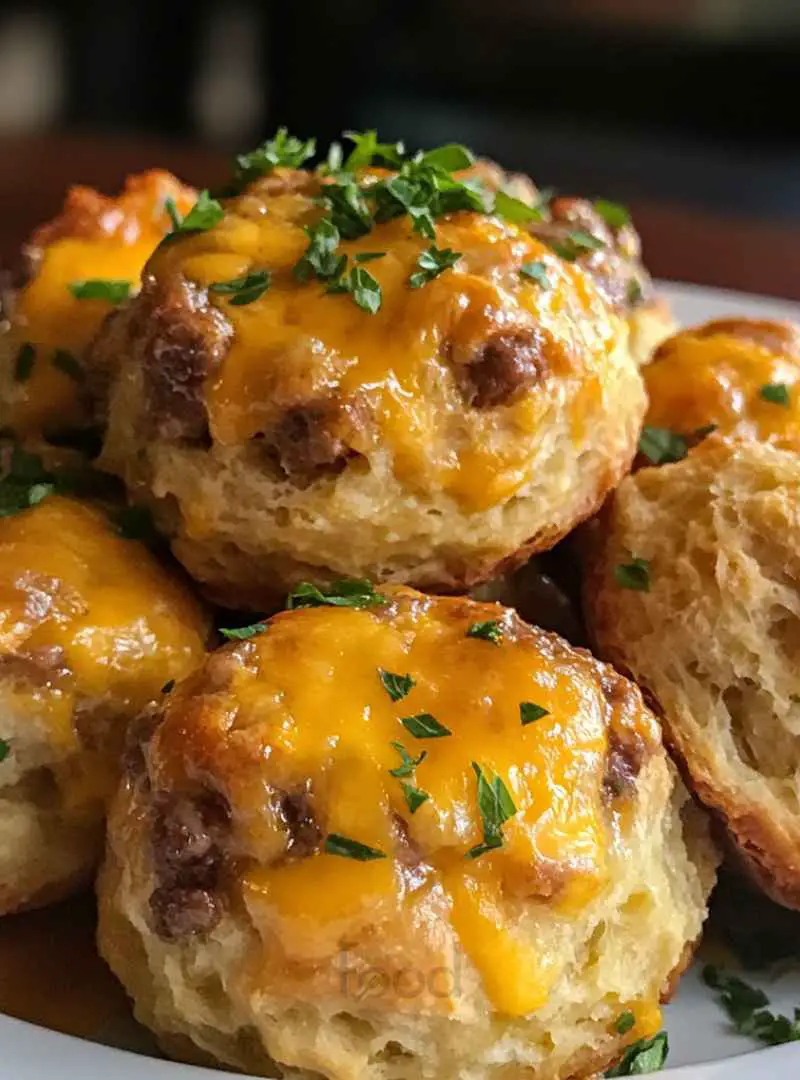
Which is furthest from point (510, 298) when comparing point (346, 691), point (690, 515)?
point (346, 691)

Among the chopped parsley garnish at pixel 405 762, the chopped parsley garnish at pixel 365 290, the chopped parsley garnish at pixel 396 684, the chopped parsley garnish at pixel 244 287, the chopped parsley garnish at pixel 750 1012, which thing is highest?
the chopped parsley garnish at pixel 365 290

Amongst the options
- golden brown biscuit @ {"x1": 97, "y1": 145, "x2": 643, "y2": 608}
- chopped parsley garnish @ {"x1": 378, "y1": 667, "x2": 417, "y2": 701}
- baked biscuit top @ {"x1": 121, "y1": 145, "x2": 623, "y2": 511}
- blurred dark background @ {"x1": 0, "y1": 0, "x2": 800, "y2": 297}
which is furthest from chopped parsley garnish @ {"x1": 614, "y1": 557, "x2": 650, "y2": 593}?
blurred dark background @ {"x1": 0, "y1": 0, "x2": 800, "y2": 297}

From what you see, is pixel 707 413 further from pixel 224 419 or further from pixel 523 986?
pixel 523 986

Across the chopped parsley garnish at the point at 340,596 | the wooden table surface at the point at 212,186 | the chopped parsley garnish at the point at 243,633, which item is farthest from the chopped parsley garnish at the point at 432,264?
the wooden table surface at the point at 212,186

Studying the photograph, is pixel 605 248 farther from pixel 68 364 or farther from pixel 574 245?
pixel 68 364

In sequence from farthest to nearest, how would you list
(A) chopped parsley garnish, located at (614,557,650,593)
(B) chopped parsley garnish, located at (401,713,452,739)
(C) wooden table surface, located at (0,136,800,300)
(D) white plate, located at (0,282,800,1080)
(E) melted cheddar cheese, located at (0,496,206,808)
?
(C) wooden table surface, located at (0,136,800,300), (A) chopped parsley garnish, located at (614,557,650,593), (E) melted cheddar cheese, located at (0,496,206,808), (B) chopped parsley garnish, located at (401,713,452,739), (D) white plate, located at (0,282,800,1080)

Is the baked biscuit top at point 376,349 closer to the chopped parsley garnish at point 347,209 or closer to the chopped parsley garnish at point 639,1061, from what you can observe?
the chopped parsley garnish at point 347,209

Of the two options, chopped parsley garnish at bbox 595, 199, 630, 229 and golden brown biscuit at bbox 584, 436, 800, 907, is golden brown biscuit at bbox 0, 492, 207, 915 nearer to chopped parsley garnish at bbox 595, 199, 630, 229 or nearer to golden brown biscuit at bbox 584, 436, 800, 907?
golden brown biscuit at bbox 584, 436, 800, 907
